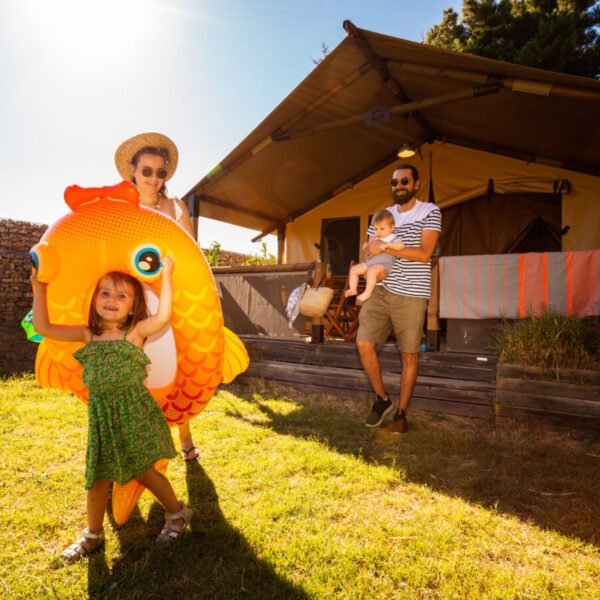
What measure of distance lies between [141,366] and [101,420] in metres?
0.29

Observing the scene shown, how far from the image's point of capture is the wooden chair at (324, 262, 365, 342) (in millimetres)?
6166

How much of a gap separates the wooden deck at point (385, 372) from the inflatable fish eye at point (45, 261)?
3471 mm

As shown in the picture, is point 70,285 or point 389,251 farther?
point 389,251

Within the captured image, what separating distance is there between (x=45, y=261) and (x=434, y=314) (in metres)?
4.10

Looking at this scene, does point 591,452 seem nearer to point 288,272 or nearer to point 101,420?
point 101,420

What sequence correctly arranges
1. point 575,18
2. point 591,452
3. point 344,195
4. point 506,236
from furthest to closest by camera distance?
point 575,18, point 344,195, point 506,236, point 591,452

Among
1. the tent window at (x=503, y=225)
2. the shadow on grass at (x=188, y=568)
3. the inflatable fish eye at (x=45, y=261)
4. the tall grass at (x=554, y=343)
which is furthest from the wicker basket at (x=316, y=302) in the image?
the tent window at (x=503, y=225)

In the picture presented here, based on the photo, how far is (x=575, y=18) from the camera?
10766 millimetres

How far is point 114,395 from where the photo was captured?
71.6 inches

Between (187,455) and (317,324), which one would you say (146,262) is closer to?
(187,455)

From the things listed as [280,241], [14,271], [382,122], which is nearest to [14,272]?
[14,271]

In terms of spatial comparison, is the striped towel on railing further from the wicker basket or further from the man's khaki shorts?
the man's khaki shorts

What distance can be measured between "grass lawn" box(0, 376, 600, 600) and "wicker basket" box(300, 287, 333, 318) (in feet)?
5.69

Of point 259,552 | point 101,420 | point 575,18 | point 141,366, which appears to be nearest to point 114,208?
point 141,366
